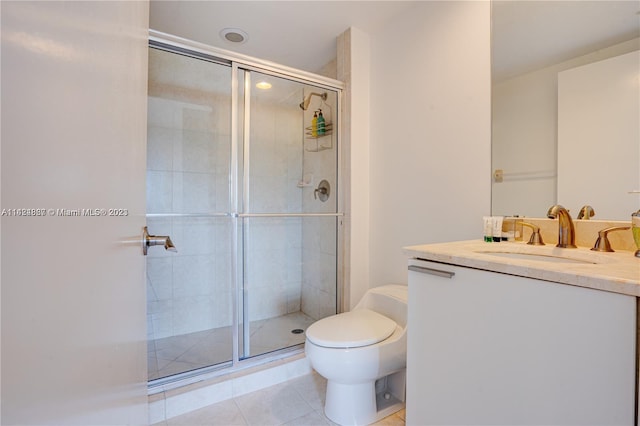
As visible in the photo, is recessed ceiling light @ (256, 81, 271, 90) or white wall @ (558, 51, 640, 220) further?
recessed ceiling light @ (256, 81, 271, 90)

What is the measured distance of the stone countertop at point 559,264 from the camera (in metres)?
0.61

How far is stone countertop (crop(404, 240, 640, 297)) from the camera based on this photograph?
0.61 metres

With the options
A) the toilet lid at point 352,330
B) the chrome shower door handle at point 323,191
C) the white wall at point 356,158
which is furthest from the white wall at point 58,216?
the chrome shower door handle at point 323,191

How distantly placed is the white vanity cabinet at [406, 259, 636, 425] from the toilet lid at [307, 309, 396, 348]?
31 centimetres

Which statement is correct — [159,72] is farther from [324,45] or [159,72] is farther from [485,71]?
[485,71]

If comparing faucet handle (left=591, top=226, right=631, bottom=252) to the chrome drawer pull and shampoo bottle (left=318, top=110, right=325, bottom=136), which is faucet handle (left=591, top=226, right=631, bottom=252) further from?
shampoo bottle (left=318, top=110, right=325, bottom=136)

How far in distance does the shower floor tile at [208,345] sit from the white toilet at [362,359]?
26.4 inches

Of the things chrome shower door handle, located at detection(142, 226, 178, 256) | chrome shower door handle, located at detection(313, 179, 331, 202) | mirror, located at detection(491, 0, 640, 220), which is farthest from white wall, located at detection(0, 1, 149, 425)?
chrome shower door handle, located at detection(313, 179, 331, 202)

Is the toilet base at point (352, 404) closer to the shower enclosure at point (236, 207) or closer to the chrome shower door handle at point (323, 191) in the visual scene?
the shower enclosure at point (236, 207)

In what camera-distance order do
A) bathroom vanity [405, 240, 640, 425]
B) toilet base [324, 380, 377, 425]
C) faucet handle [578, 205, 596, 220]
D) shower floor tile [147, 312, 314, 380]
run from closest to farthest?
bathroom vanity [405, 240, 640, 425] < faucet handle [578, 205, 596, 220] < toilet base [324, 380, 377, 425] < shower floor tile [147, 312, 314, 380]

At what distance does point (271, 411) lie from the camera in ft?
4.81

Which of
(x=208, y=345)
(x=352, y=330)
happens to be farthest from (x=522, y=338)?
(x=208, y=345)

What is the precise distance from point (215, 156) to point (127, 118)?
1.82m

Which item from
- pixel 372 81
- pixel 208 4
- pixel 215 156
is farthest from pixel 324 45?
pixel 215 156
